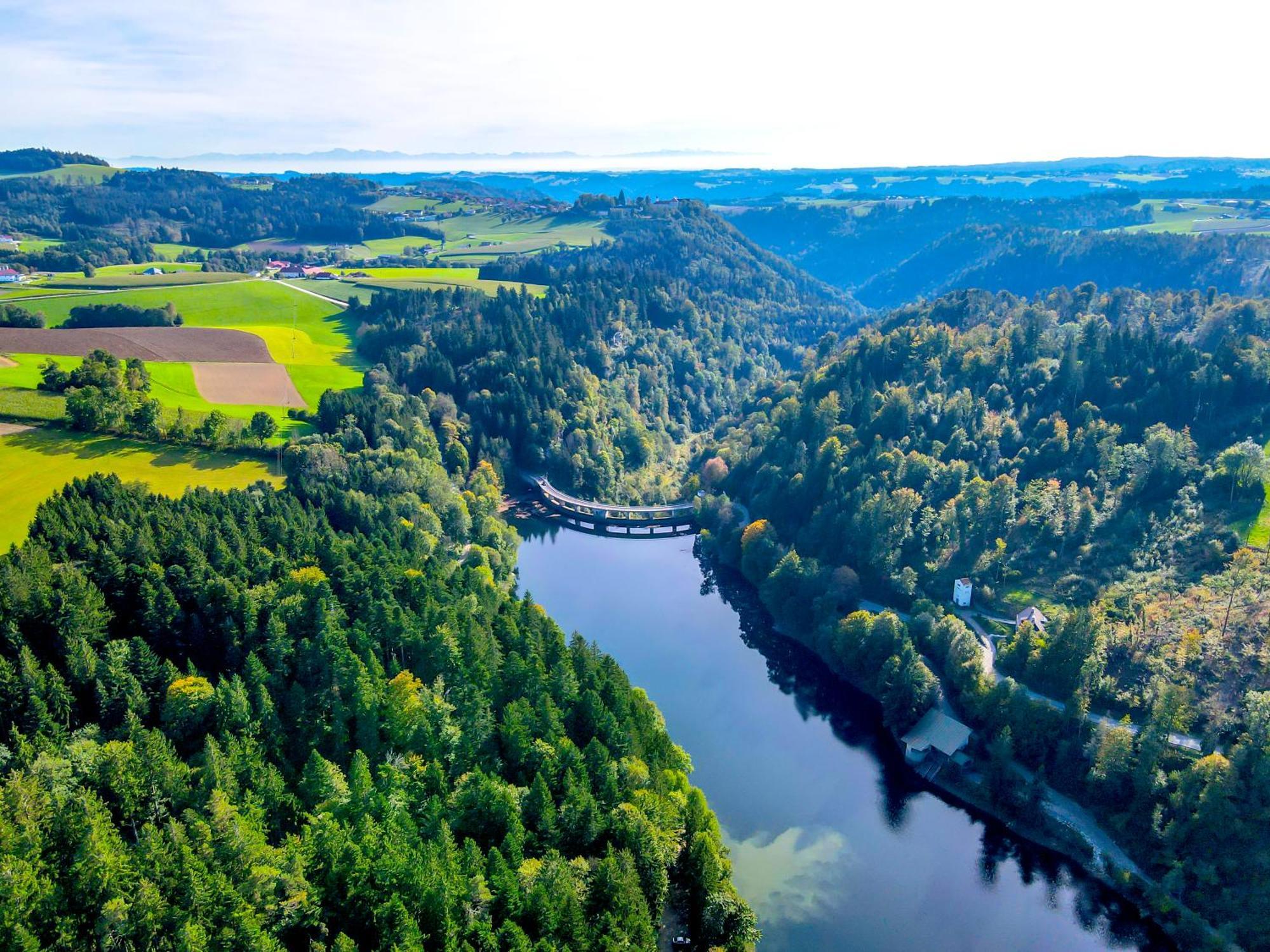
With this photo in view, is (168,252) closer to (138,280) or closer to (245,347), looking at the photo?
(138,280)

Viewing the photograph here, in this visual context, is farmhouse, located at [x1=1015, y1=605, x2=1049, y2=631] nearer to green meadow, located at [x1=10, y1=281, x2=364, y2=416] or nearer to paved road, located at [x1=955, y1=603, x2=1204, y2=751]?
paved road, located at [x1=955, y1=603, x2=1204, y2=751]

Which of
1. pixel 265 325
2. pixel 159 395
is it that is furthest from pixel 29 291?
pixel 159 395

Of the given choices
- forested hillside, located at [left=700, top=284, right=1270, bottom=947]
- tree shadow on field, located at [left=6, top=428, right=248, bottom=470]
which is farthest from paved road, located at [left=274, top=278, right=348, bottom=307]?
forested hillside, located at [left=700, top=284, right=1270, bottom=947]

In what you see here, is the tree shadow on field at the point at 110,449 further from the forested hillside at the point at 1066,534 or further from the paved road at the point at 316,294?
the paved road at the point at 316,294

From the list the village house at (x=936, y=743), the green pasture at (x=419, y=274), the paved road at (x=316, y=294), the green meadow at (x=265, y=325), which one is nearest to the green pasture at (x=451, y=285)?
the green pasture at (x=419, y=274)

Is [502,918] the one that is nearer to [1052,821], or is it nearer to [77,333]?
[1052,821]

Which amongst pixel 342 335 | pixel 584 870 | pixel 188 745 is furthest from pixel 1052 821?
pixel 342 335

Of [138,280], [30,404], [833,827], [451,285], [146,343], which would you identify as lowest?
[833,827]
